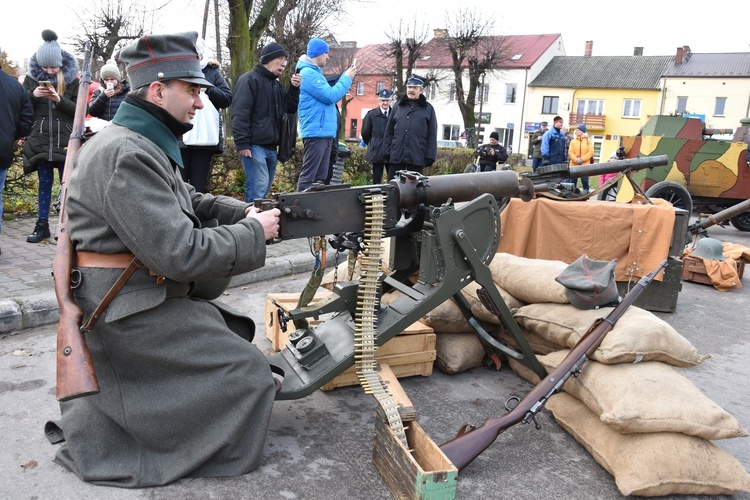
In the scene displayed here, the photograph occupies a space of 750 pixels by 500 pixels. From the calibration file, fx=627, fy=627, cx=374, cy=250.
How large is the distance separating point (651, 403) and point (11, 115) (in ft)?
19.6

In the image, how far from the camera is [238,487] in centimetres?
267

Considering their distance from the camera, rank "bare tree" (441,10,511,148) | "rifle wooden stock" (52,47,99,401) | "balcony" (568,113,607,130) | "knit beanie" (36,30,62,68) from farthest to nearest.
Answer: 1. "balcony" (568,113,607,130)
2. "bare tree" (441,10,511,148)
3. "knit beanie" (36,30,62,68)
4. "rifle wooden stock" (52,47,99,401)

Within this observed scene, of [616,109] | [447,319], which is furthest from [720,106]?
[447,319]

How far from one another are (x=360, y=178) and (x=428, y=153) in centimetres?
426

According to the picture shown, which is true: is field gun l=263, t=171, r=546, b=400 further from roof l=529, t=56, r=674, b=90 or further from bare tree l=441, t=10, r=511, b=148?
roof l=529, t=56, r=674, b=90

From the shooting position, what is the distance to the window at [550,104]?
5284 centimetres

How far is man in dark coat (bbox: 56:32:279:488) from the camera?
2.51 meters

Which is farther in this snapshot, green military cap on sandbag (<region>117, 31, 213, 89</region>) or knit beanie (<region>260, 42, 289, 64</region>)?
knit beanie (<region>260, 42, 289, 64</region>)

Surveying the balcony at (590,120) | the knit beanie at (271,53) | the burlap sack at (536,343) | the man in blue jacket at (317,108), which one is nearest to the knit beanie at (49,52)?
the knit beanie at (271,53)

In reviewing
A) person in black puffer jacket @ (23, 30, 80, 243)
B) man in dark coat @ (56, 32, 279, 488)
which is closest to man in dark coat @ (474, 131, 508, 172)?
person in black puffer jacket @ (23, 30, 80, 243)

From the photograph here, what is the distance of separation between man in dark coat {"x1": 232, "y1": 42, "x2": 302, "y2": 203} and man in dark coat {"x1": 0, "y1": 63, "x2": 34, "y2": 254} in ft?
6.58

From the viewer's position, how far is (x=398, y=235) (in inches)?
145

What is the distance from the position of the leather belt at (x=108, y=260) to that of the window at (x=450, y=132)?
5567 cm

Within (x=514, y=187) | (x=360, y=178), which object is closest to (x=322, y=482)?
(x=514, y=187)
